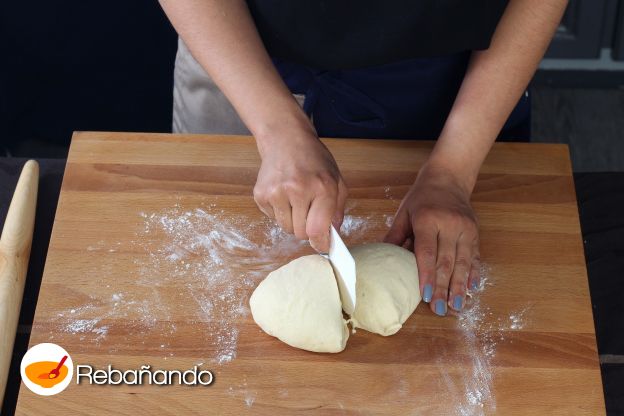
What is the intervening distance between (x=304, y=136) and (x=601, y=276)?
0.58 meters

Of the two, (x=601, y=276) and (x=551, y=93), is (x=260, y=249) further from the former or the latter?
(x=551, y=93)

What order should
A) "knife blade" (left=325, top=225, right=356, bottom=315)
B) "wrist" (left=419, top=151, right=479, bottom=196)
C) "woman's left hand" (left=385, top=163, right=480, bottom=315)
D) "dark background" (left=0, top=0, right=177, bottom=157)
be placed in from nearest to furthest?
"knife blade" (left=325, top=225, right=356, bottom=315), "woman's left hand" (left=385, top=163, right=480, bottom=315), "wrist" (left=419, top=151, right=479, bottom=196), "dark background" (left=0, top=0, right=177, bottom=157)

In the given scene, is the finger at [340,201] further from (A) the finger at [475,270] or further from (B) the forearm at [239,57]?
(A) the finger at [475,270]

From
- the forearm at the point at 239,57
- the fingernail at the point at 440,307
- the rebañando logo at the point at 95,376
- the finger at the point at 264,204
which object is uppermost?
the forearm at the point at 239,57

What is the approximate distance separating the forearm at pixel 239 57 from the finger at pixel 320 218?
148mm

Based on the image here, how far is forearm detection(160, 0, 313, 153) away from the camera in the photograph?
1245 mm

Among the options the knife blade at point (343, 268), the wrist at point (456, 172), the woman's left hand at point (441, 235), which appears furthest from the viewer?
the wrist at point (456, 172)

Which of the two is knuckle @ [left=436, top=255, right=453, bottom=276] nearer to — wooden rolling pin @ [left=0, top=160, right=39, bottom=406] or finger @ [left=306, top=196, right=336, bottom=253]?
finger @ [left=306, top=196, right=336, bottom=253]

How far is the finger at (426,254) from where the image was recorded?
1.21m

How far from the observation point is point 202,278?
1257 millimetres

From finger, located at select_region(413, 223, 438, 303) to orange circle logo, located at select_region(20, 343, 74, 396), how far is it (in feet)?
1.76

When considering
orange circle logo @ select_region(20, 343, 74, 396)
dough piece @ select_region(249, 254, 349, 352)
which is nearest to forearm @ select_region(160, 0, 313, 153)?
dough piece @ select_region(249, 254, 349, 352)

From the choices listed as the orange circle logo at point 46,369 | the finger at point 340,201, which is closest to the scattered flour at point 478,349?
the finger at point 340,201

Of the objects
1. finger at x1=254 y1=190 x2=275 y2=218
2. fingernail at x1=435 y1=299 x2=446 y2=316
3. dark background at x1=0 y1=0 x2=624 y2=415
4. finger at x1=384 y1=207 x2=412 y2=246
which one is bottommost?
dark background at x1=0 y1=0 x2=624 y2=415
